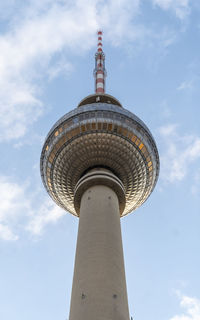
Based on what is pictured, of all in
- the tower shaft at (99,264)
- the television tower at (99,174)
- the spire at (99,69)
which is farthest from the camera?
the spire at (99,69)

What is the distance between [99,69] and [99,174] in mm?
23124

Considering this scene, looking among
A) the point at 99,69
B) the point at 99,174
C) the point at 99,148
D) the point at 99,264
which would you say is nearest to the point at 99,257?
the point at 99,264

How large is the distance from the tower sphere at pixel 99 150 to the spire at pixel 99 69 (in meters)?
11.6

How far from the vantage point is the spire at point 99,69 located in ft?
147

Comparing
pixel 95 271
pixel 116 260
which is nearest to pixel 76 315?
pixel 95 271

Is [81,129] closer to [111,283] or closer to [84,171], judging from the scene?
[84,171]

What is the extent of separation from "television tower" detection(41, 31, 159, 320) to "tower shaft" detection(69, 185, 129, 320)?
0.07 meters

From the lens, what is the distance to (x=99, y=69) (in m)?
48.1

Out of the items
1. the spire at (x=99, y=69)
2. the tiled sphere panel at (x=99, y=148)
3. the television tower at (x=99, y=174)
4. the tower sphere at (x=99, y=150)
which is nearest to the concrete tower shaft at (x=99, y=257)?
the television tower at (x=99, y=174)

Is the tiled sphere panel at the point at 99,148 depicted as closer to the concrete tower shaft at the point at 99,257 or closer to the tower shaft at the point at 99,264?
the concrete tower shaft at the point at 99,257

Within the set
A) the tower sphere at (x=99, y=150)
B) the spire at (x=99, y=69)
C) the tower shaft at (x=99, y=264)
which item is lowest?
the tower shaft at (x=99, y=264)

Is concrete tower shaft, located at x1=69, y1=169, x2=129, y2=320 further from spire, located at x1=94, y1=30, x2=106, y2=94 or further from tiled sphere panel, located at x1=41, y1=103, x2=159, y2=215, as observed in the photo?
spire, located at x1=94, y1=30, x2=106, y2=94

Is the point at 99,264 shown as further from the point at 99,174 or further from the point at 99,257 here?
the point at 99,174

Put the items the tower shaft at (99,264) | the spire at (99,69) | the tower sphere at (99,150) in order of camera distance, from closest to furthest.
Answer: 1. the tower shaft at (99,264)
2. the tower sphere at (99,150)
3. the spire at (99,69)
